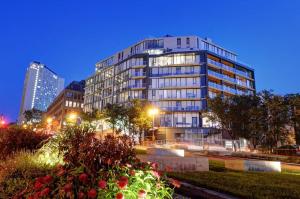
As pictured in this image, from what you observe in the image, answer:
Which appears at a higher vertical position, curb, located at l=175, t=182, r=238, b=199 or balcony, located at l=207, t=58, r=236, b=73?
balcony, located at l=207, t=58, r=236, b=73

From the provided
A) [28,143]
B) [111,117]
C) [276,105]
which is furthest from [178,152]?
[111,117]

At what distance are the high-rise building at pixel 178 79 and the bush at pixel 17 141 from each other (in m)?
53.0

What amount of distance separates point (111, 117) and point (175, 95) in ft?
64.5

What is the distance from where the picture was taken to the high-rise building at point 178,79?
66.3 metres

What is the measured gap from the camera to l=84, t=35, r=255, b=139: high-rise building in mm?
66312

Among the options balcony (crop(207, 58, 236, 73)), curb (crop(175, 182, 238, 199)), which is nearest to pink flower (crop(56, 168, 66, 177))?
curb (crop(175, 182, 238, 199))

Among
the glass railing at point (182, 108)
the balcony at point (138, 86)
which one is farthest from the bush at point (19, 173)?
the balcony at point (138, 86)

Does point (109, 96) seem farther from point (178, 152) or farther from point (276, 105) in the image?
point (178, 152)

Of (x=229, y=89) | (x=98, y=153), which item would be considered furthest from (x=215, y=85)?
(x=98, y=153)

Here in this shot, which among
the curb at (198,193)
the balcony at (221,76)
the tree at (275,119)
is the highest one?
the balcony at (221,76)

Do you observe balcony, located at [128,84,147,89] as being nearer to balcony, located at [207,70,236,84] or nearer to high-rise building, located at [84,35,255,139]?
high-rise building, located at [84,35,255,139]

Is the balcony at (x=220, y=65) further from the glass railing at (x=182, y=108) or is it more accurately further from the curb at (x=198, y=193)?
the curb at (x=198, y=193)

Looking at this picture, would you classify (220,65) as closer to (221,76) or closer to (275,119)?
(221,76)

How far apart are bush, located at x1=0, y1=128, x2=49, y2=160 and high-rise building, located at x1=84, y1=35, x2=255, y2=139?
53.0m
